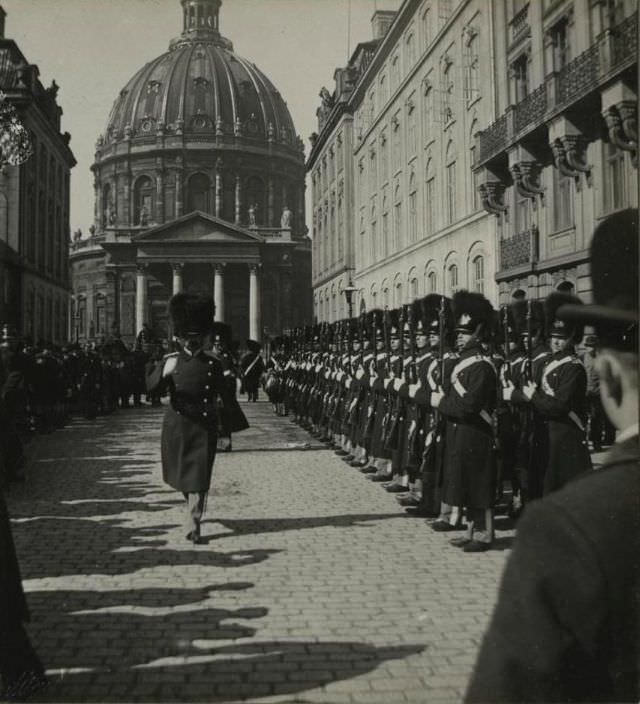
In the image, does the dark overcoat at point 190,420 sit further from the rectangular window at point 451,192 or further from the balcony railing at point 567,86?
the rectangular window at point 451,192

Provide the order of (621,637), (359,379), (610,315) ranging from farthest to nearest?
1. (359,379)
2. (610,315)
3. (621,637)

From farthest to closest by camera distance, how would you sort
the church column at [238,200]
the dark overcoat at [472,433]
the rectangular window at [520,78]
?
the church column at [238,200] < the rectangular window at [520,78] < the dark overcoat at [472,433]

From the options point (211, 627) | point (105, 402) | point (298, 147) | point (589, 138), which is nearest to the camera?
point (211, 627)

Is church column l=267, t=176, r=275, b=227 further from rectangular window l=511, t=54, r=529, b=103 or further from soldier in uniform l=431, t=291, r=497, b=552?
soldier in uniform l=431, t=291, r=497, b=552

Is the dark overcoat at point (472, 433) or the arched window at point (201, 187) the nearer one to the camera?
the dark overcoat at point (472, 433)

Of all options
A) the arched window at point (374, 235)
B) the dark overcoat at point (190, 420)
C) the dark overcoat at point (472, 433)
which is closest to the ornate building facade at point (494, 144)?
the arched window at point (374, 235)

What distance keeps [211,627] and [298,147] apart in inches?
3702

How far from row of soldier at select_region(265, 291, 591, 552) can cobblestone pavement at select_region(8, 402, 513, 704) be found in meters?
0.51

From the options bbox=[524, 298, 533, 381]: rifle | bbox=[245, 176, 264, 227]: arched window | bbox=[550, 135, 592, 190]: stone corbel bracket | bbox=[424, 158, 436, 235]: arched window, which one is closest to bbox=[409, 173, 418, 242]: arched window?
bbox=[424, 158, 436, 235]: arched window

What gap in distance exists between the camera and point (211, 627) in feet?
17.6

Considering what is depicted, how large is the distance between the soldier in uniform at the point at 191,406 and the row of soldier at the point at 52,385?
1617 mm

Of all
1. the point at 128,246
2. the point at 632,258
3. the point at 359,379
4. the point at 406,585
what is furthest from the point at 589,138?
the point at 128,246

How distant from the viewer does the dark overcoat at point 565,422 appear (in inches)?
313

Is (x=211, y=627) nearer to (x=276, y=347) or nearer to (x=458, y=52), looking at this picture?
(x=276, y=347)
